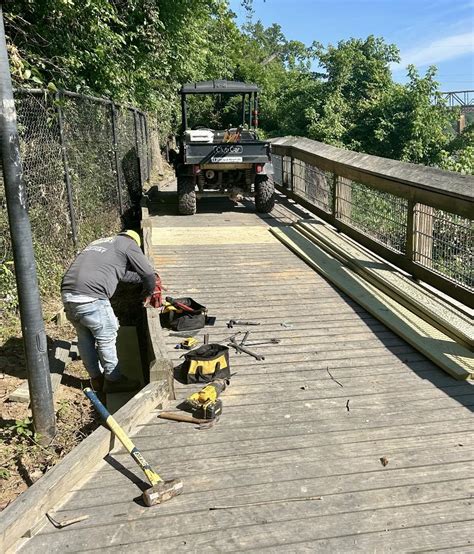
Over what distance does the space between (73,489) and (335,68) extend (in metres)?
Result: 25.2

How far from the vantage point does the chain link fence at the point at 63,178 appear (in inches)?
242

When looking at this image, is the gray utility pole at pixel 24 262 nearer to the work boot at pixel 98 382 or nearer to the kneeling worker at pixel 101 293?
the kneeling worker at pixel 101 293

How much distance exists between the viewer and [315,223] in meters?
9.11

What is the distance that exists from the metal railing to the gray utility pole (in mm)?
3458

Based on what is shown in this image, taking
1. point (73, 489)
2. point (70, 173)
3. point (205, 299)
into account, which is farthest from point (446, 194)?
point (70, 173)

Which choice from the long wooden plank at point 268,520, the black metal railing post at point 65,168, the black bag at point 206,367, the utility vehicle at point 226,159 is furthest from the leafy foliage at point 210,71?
the long wooden plank at point 268,520

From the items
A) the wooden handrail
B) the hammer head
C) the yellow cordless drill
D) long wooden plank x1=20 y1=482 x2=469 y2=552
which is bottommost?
long wooden plank x1=20 y1=482 x2=469 y2=552

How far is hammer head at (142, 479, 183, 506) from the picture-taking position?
2852 millimetres

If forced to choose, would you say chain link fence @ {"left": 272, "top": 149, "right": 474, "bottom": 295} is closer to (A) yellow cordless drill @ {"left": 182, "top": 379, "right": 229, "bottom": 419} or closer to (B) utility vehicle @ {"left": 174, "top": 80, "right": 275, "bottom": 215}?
(B) utility vehicle @ {"left": 174, "top": 80, "right": 275, "bottom": 215}

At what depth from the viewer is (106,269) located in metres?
4.44

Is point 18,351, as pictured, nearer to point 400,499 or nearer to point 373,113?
point 400,499

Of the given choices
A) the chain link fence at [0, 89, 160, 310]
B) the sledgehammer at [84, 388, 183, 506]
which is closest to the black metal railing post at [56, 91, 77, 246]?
the chain link fence at [0, 89, 160, 310]

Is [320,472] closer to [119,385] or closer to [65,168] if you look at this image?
[119,385]

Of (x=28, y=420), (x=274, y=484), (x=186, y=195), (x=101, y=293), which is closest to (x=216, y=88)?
(x=186, y=195)
